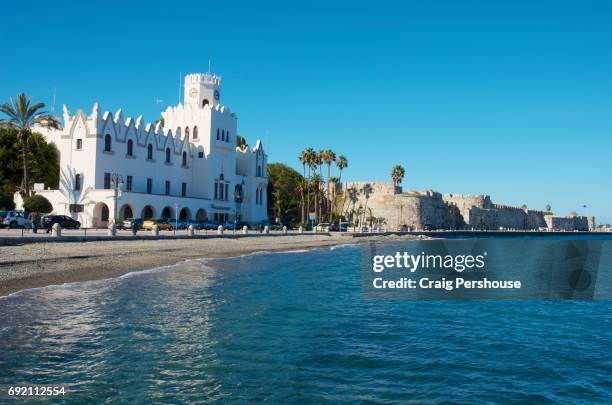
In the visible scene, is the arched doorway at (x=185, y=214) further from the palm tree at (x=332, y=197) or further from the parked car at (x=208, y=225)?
the palm tree at (x=332, y=197)

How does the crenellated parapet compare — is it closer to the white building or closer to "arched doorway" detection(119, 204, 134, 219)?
the white building

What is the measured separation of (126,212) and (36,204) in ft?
28.3

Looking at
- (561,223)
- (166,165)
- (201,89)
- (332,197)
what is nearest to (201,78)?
(201,89)

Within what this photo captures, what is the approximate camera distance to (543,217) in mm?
182500

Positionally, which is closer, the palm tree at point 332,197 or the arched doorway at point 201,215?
the arched doorway at point 201,215

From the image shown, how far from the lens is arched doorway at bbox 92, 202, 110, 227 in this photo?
52.6 meters

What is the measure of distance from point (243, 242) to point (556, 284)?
2520cm

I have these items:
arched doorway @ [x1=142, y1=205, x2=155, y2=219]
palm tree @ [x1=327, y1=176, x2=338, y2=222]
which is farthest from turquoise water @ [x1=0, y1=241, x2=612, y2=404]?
palm tree @ [x1=327, y1=176, x2=338, y2=222]

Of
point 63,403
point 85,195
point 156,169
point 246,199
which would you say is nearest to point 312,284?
point 63,403

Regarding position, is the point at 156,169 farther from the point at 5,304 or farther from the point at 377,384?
the point at 377,384

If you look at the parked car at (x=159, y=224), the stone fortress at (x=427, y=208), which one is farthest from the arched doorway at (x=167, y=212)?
the stone fortress at (x=427, y=208)

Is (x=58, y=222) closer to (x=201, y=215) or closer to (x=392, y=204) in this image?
(x=201, y=215)

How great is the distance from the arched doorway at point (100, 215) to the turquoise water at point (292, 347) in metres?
33.1

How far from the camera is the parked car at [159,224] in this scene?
162ft
